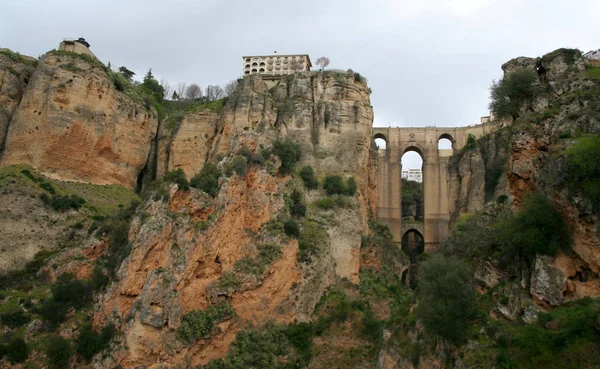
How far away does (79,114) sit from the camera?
37.8 metres

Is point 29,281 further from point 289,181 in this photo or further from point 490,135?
point 490,135

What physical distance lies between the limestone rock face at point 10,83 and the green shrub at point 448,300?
26.8 metres

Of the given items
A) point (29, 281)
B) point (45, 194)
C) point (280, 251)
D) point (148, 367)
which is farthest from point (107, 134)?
point (148, 367)

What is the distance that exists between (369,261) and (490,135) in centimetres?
1769

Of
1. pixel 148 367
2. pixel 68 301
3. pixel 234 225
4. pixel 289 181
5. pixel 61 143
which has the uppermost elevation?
pixel 61 143

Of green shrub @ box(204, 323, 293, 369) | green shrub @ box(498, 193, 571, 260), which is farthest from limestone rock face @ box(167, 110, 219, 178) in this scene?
green shrub @ box(498, 193, 571, 260)

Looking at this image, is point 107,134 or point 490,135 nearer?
point 107,134

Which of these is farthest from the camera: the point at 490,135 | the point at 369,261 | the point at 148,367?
the point at 490,135

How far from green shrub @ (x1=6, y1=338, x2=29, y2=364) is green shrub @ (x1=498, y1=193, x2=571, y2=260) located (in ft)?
64.3

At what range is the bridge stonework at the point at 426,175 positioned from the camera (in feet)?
156

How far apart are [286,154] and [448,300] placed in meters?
16.4

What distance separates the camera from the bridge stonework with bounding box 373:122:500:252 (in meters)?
47.5

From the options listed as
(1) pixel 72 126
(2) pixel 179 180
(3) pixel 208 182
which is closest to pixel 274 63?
(1) pixel 72 126

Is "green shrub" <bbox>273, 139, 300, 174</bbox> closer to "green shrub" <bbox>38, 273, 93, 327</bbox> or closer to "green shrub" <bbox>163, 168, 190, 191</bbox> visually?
"green shrub" <bbox>163, 168, 190, 191</bbox>
